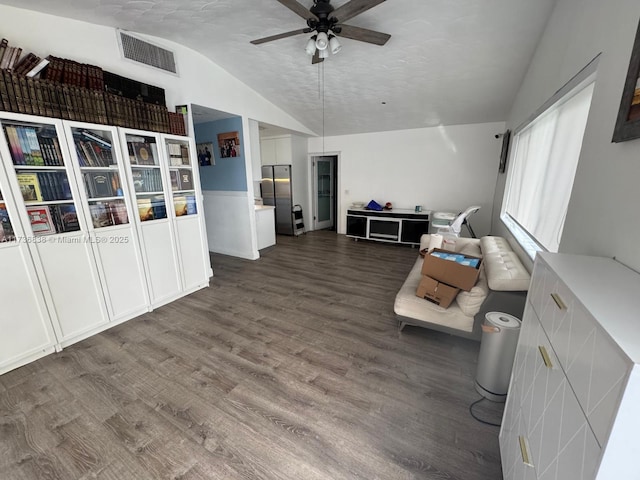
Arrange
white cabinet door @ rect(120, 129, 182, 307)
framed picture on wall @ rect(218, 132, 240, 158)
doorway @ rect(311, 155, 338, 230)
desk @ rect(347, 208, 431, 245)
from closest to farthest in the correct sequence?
white cabinet door @ rect(120, 129, 182, 307) → framed picture on wall @ rect(218, 132, 240, 158) → desk @ rect(347, 208, 431, 245) → doorway @ rect(311, 155, 338, 230)

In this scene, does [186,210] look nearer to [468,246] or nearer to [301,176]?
[301,176]

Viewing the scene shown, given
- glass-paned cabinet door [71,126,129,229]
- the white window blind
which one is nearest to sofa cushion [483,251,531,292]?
the white window blind

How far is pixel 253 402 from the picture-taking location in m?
1.78

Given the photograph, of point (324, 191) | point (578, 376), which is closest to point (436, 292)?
point (578, 376)

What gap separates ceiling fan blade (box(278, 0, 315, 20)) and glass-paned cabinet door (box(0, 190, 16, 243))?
2.61 metres

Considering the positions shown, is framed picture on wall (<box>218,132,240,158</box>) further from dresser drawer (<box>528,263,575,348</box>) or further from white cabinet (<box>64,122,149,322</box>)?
dresser drawer (<box>528,263,575,348</box>)

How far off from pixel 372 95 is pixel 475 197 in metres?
2.95

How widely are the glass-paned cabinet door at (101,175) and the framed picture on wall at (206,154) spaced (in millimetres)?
2113

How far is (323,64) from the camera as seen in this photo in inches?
132

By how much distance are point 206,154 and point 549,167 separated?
4.82 m

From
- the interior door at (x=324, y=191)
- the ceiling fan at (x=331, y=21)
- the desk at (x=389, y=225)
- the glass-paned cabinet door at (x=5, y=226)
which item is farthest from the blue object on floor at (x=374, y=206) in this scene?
the glass-paned cabinet door at (x=5, y=226)

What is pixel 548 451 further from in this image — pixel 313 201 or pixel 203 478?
pixel 313 201

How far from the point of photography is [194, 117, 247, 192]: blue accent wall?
422 cm

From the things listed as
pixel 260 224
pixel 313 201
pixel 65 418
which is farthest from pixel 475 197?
pixel 65 418
